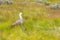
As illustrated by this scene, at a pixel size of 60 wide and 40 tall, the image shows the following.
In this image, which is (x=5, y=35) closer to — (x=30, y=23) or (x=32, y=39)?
(x=32, y=39)

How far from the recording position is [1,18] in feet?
58.7

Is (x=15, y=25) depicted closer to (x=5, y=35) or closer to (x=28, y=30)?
(x=28, y=30)

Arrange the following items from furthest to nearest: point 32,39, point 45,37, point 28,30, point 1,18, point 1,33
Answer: point 1,18, point 28,30, point 1,33, point 45,37, point 32,39

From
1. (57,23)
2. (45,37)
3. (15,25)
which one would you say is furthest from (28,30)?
(57,23)

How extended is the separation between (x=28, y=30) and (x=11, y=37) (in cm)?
225

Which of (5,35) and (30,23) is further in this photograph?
(30,23)

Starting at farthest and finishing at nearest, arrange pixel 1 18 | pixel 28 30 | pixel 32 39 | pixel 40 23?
pixel 1 18 → pixel 40 23 → pixel 28 30 → pixel 32 39

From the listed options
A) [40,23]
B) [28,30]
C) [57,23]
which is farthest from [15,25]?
[57,23]

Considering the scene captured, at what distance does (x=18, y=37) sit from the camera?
11586 mm

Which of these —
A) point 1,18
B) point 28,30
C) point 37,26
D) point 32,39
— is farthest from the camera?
point 1,18

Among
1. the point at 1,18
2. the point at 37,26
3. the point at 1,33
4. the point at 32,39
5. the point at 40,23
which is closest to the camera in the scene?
the point at 32,39

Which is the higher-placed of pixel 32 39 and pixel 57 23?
pixel 32 39

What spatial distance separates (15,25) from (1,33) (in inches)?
70.5

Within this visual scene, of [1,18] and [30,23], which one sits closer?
[30,23]
